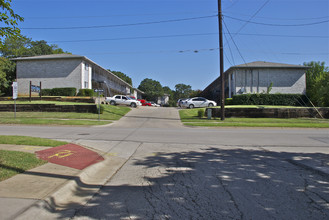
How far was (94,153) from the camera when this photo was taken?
7.98 metres

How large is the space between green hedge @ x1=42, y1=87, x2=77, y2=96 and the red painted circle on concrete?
88.5 feet

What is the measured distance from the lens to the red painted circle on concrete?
253 inches

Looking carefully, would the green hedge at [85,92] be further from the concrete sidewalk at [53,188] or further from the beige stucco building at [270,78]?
the concrete sidewalk at [53,188]

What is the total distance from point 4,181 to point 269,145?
9.25m

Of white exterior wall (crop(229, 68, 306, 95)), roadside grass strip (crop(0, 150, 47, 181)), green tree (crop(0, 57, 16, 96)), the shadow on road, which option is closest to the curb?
the shadow on road

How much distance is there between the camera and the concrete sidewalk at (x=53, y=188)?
3.53 meters

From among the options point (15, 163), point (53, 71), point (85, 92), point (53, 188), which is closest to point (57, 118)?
point (85, 92)

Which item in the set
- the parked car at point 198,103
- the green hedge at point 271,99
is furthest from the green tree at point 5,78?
the green hedge at point 271,99

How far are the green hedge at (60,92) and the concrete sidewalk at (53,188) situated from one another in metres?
29.1

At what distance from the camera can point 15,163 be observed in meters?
5.76

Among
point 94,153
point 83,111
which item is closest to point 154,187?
point 94,153

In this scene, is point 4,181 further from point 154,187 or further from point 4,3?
point 4,3

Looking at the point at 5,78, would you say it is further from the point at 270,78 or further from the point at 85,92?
the point at 270,78

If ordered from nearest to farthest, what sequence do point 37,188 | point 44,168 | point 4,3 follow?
point 37,188, point 4,3, point 44,168
